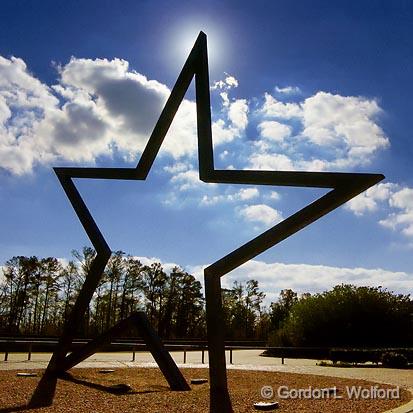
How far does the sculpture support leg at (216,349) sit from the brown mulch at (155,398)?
9.3 inches

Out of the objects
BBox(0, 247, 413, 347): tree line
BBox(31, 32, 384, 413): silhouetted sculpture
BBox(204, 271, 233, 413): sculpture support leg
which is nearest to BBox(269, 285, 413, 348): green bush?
BBox(0, 247, 413, 347): tree line

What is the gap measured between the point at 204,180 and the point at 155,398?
421 centimetres

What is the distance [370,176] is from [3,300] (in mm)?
47524

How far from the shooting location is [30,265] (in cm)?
4700

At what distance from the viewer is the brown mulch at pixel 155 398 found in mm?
7230

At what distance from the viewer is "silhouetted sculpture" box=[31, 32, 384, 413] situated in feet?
25.6

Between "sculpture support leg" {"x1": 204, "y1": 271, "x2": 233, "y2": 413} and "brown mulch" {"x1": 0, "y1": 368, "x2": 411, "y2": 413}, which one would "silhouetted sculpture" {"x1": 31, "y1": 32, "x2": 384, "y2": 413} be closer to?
"sculpture support leg" {"x1": 204, "y1": 271, "x2": 233, "y2": 413}

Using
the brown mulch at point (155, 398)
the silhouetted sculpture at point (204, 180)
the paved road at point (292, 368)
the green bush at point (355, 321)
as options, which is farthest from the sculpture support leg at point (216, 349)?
the green bush at point (355, 321)

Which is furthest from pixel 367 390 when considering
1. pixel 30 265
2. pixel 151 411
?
pixel 30 265

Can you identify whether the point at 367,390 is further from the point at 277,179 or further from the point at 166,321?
the point at 166,321

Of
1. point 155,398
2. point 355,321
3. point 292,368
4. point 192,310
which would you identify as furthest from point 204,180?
point 192,310

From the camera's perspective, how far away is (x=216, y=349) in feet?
25.7

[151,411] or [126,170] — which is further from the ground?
[126,170]

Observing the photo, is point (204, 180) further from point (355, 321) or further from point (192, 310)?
point (192, 310)
